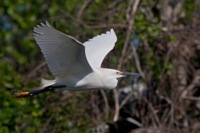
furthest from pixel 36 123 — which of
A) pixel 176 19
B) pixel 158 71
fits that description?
pixel 176 19

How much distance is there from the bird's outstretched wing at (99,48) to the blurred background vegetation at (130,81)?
0.79 ft

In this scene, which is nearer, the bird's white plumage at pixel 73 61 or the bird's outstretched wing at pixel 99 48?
the bird's white plumage at pixel 73 61

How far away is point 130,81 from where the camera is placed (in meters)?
6.39

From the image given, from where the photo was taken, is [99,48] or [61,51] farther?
[99,48]

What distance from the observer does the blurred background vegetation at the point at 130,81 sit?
6.22m

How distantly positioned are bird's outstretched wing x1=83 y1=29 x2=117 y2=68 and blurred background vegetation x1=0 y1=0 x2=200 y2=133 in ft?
0.79

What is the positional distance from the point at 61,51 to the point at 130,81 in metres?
1.57

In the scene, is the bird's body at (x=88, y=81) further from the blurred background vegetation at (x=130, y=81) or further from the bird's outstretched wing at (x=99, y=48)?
the blurred background vegetation at (x=130, y=81)

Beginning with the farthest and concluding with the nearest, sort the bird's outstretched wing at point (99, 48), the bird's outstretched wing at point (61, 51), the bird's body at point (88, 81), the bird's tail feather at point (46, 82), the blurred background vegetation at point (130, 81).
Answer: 1. the blurred background vegetation at point (130, 81)
2. the bird's outstretched wing at point (99, 48)
3. the bird's tail feather at point (46, 82)
4. the bird's body at point (88, 81)
5. the bird's outstretched wing at point (61, 51)

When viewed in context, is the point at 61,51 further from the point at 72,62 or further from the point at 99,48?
the point at 99,48

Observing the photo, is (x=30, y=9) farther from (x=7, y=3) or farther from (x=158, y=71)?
(x=158, y=71)

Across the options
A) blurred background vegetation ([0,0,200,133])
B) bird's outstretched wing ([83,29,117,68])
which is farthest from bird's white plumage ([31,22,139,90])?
blurred background vegetation ([0,0,200,133])

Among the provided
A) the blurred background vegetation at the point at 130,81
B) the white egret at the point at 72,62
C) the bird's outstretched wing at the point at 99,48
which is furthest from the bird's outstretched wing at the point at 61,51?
the blurred background vegetation at the point at 130,81

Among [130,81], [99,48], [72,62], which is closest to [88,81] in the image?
[72,62]
